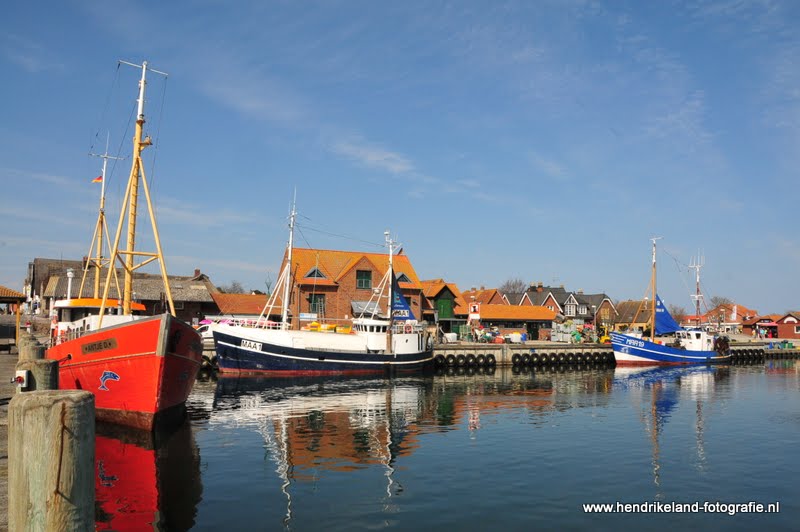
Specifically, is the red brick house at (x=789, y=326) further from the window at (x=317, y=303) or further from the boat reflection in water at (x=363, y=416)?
the window at (x=317, y=303)

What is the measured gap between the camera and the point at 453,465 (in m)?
17.4

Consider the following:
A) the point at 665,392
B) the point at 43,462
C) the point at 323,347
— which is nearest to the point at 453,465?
the point at 43,462

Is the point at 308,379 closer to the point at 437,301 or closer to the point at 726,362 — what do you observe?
the point at 437,301

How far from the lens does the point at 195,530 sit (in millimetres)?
11883

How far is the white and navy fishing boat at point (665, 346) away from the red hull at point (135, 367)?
4726 cm

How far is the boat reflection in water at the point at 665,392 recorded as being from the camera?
21.4 metres

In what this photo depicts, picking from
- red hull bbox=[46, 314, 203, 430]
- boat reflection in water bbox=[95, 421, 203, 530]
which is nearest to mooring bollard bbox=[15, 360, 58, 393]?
boat reflection in water bbox=[95, 421, 203, 530]

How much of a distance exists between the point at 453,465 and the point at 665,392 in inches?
950

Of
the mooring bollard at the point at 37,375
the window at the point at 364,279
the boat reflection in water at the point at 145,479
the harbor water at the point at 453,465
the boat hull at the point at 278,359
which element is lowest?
the harbor water at the point at 453,465

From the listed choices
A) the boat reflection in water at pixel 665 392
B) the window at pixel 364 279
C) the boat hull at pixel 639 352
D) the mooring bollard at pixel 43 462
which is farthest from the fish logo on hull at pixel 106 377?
the boat hull at pixel 639 352

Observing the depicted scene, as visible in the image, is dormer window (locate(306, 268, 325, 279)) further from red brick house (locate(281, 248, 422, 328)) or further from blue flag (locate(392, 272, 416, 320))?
blue flag (locate(392, 272, 416, 320))

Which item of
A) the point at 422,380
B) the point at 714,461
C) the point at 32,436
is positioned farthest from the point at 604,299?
the point at 32,436

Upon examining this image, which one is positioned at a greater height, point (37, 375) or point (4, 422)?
point (37, 375)

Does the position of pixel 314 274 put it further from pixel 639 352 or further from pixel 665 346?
pixel 665 346
